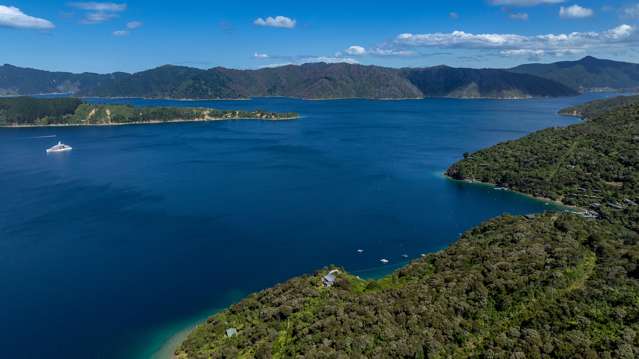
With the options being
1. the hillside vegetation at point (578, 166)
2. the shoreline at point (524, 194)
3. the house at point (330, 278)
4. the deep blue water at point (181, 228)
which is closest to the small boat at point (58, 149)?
the deep blue water at point (181, 228)

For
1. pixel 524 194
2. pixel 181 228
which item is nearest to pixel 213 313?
pixel 181 228

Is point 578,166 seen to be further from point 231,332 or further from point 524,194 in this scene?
point 231,332

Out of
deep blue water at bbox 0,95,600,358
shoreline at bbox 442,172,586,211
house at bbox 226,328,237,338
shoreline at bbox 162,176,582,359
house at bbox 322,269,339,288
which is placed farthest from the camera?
shoreline at bbox 442,172,586,211

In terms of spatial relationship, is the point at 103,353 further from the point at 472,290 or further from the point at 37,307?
the point at 472,290

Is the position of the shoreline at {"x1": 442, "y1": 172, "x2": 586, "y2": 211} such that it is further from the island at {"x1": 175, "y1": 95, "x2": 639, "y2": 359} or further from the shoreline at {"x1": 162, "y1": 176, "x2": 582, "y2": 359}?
the island at {"x1": 175, "y1": 95, "x2": 639, "y2": 359}

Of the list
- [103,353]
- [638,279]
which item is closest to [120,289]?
[103,353]

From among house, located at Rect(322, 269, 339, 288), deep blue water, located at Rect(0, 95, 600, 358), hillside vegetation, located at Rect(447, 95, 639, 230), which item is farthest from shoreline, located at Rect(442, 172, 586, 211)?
house, located at Rect(322, 269, 339, 288)
